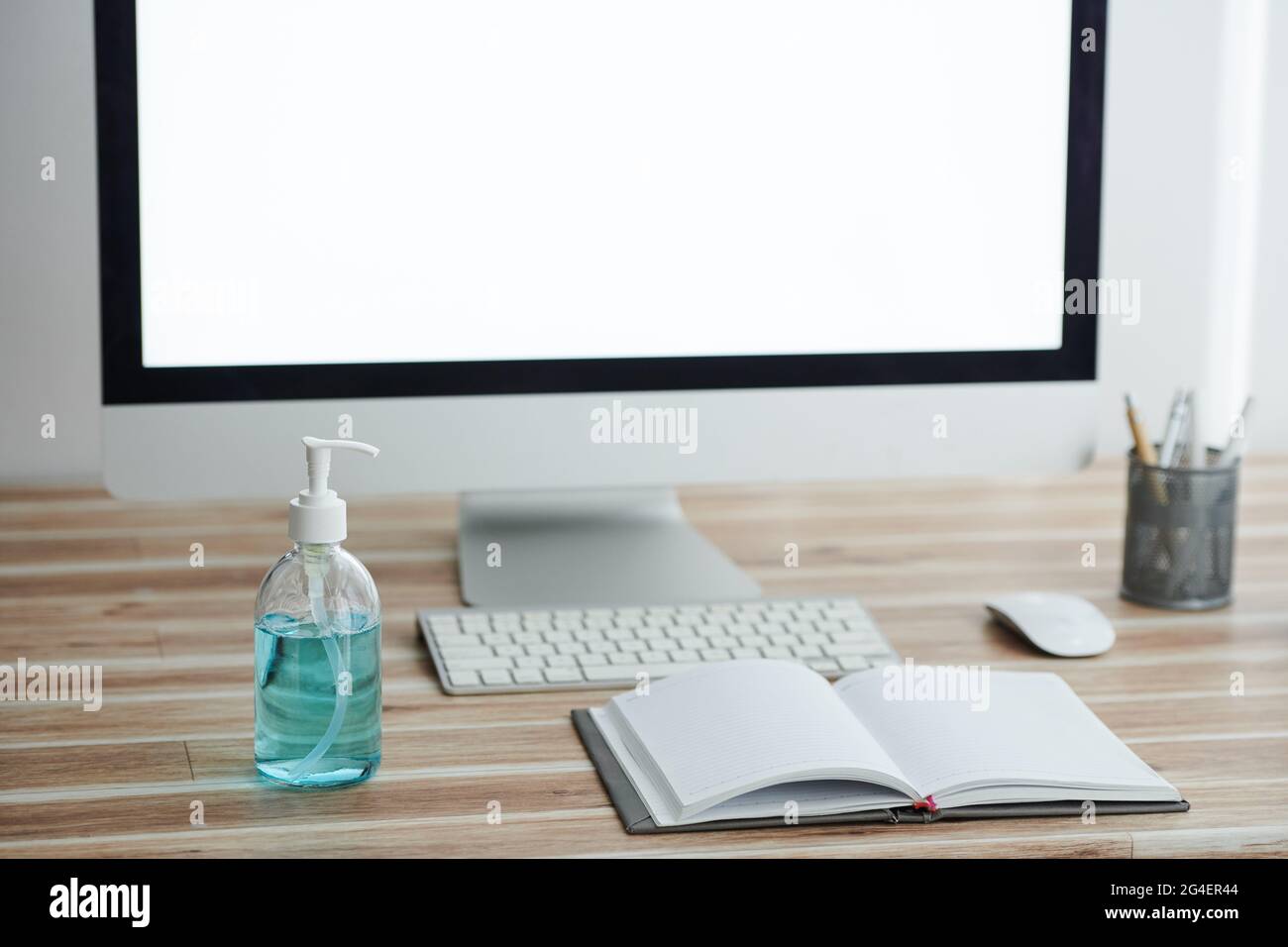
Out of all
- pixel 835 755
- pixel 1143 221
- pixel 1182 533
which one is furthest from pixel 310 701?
pixel 1143 221

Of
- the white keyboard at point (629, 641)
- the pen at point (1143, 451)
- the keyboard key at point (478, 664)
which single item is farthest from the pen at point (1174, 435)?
the keyboard key at point (478, 664)

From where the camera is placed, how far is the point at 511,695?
87 cm

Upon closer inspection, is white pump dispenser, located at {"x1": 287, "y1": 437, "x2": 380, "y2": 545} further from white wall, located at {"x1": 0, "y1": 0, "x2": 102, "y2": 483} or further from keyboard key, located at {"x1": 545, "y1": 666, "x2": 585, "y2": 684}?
white wall, located at {"x1": 0, "y1": 0, "x2": 102, "y2": 483}

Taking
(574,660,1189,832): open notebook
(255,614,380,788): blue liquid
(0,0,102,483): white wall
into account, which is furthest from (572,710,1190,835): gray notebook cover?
(0,0,102,483): white wall

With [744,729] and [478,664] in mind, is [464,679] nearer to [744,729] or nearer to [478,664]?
[478,664]

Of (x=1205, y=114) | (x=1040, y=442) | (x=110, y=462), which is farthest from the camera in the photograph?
(x=1205, y=114)

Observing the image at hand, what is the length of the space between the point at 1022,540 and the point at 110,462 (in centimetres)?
74

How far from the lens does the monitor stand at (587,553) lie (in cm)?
104

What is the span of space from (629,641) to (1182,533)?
1.38 feet

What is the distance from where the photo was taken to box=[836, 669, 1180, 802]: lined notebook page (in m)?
0.72

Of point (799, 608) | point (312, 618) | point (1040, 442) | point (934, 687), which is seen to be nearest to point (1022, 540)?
point (1040, 442)

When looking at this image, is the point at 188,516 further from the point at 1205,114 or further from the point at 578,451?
the point at 1205,114

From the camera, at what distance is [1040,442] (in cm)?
108

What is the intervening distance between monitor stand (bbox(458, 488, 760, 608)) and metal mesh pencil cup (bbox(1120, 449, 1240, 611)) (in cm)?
29
